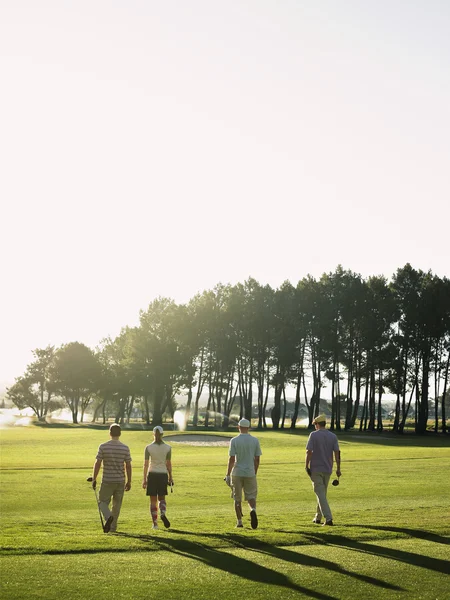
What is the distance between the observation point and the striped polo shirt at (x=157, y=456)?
18.0 m

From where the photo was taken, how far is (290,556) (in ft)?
42.4

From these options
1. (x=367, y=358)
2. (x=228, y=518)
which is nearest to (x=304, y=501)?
(x=228, y=518)

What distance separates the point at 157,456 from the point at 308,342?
A: 281 ft

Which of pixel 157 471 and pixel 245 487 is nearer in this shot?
pixel 245 487

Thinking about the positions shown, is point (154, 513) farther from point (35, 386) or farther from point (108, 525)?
point (35, 386)

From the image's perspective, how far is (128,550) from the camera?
13.3 meters

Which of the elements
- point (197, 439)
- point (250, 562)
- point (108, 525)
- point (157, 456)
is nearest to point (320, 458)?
point (157, 456)

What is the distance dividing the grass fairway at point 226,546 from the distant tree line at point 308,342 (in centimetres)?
7009

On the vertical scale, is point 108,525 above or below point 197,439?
above

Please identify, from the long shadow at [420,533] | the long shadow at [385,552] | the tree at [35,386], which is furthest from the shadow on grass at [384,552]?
the tree at [35,386]

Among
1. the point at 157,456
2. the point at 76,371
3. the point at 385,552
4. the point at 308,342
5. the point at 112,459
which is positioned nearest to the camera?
the point at 385,552

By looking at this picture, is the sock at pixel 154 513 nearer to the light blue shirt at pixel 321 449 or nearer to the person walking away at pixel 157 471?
the person walking away at pixel 157 471

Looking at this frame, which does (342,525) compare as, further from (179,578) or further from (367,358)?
(367,358)

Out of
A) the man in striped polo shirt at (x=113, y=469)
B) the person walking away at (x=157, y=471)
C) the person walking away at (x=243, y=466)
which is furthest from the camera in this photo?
the person walking away at (x=157, y=471)
